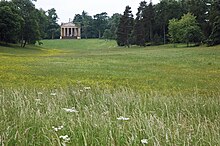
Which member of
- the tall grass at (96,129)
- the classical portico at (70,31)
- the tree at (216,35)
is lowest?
the tall grass at (96,129)

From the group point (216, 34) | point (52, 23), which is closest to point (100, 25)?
→ point (52, 23)

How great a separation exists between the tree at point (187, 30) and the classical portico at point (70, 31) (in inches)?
3453

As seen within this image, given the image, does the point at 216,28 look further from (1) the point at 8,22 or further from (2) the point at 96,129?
(2) the point at 96,129

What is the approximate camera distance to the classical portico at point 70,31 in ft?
518

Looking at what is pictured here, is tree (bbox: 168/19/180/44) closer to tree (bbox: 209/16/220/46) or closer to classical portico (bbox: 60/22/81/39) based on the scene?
tree (bbox: 209/16/220/46)

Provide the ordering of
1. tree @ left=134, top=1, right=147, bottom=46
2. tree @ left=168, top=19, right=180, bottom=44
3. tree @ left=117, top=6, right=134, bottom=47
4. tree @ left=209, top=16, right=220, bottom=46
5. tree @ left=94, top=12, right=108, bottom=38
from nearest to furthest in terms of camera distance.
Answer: tree @ left=209, top=16, right=220, bottom=46 < tree @ left=168, top=19, right=180, bottom=44 < tree @ left=134, top=1, right=147, bottom=46 < tree @ left=117, top=6, right=134, bottom=47 < tree @ left=94, top=12, right=108, bottom=38

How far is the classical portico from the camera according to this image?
15788cm

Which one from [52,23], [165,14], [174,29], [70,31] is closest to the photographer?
[174,29]

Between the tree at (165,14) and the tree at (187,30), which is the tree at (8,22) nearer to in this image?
the tree at (187,30)

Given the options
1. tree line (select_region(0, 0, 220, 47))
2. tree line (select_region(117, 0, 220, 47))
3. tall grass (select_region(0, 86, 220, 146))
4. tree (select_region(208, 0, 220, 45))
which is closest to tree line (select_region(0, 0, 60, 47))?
tree line (select_region(0, 0, 220, 47))

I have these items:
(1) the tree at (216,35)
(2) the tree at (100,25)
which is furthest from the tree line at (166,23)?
(2) the tree at (100,25)

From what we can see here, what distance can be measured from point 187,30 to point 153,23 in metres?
20.9

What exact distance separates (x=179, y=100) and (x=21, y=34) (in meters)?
75.2

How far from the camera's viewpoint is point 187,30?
7200cm
